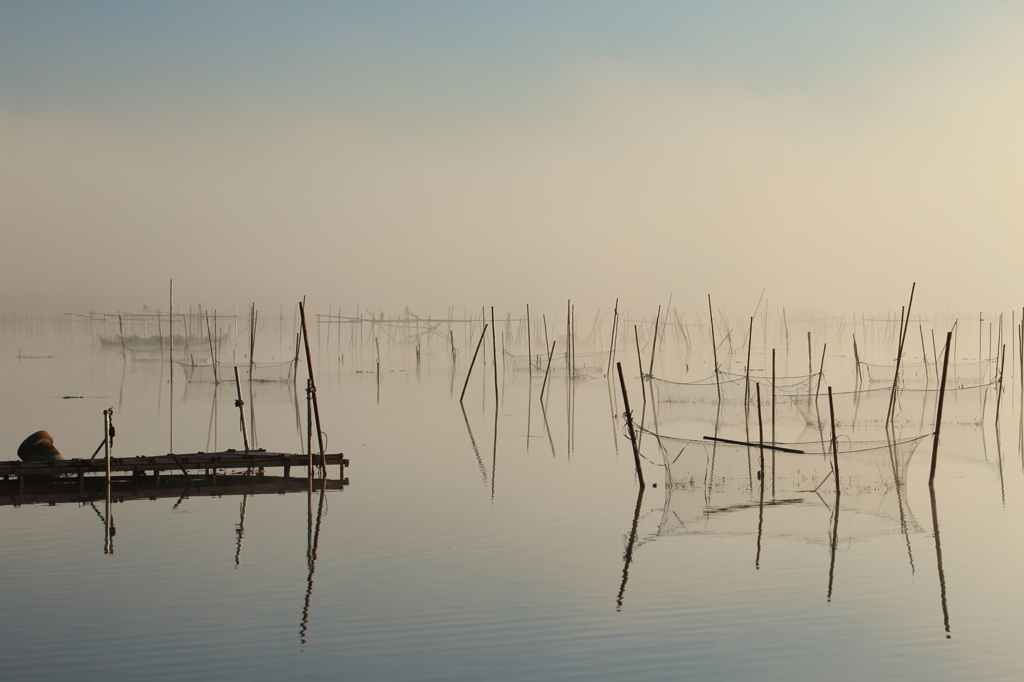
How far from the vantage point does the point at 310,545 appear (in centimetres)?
989

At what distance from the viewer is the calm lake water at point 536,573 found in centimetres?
666

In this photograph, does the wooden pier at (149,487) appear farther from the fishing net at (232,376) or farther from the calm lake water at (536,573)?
the fishing net at (232,376)

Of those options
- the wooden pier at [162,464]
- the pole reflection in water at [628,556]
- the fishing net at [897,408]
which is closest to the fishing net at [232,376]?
the fishing net at [897,408]

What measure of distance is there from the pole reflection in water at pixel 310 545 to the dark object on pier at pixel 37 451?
3.13 meters

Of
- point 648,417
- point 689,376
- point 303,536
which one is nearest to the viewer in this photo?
point 303,536

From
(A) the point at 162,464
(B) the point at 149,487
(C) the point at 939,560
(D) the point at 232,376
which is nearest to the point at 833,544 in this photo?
(C) the point at 939,560

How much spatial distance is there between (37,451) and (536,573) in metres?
6.86

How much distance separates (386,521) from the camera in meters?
11.2

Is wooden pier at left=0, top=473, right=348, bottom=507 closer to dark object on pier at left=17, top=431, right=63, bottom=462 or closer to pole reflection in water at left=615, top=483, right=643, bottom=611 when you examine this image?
dark object on pier at left=17, top=431, right=63, bottom=462

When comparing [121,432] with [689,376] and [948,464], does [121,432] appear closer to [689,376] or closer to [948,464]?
[948,464]

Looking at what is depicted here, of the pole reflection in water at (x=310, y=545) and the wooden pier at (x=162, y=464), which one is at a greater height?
the wooden pier at (x=162, y=464)

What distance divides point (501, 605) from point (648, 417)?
16106mm

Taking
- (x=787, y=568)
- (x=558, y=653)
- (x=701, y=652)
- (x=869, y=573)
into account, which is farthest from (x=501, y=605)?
(x=869, y=573)

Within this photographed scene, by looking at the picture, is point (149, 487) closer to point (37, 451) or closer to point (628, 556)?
point (37, 451)
